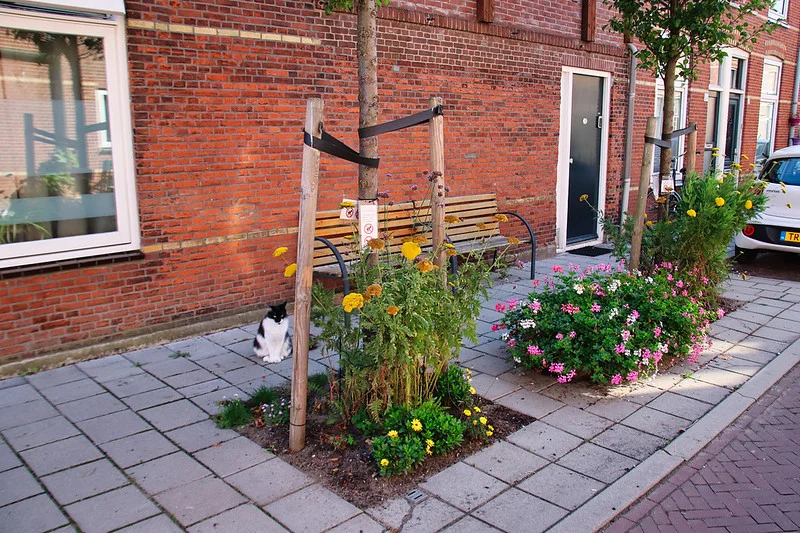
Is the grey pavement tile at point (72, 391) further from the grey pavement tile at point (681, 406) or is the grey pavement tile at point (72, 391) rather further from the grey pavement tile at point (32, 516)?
the grey pavement tile at point (681, 406)

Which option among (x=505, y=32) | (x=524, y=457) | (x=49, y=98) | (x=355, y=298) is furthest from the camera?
(x=505, y=32)

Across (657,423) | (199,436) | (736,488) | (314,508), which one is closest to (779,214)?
(657,423)

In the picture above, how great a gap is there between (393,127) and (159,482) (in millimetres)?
2606

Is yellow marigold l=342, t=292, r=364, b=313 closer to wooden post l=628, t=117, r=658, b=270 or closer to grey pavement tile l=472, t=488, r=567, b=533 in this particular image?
grey pavement tile l=472, t=488, r=567, b=533

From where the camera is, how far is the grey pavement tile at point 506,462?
3.79 metres

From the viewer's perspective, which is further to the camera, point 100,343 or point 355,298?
point 100,343

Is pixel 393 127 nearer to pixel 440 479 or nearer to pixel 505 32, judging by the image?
pixel 440 479

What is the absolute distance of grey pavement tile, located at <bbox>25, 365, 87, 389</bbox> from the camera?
5.10 m

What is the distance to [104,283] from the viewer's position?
18.5ft

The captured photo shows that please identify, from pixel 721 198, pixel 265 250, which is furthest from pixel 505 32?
pixel 265 250

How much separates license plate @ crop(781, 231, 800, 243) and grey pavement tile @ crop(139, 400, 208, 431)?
8621 millimetres

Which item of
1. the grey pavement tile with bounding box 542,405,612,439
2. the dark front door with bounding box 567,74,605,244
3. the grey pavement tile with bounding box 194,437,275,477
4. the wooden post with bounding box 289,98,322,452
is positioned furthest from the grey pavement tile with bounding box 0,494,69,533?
the dark front door with bounding box 567,74,605,244

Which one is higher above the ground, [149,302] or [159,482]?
[149,302]

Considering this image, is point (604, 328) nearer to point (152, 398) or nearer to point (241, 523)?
point (241, 523)
